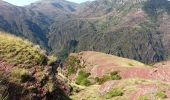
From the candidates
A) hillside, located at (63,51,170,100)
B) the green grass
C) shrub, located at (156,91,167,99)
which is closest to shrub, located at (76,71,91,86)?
hillside, located at (63,51,170,100)

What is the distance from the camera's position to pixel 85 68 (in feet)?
190

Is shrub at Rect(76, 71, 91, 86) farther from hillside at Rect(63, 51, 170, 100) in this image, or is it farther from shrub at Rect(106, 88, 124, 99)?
shrub at Rect(106, 88, 124, 99)

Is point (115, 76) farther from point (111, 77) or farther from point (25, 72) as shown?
point (25, 72)

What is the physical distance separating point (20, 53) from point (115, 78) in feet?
101

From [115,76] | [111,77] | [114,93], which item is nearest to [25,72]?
[114,93]

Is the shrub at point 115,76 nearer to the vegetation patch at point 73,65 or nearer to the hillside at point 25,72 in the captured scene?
the vegetation patch at point 73,65

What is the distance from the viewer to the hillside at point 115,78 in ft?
58.6

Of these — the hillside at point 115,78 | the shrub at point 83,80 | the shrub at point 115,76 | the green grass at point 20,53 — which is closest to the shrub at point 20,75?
the green grass at point 20,53

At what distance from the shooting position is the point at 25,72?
1251cm

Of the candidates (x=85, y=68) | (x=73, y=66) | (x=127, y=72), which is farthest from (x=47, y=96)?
(x=73, y=66)

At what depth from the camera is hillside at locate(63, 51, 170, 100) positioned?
17.8m

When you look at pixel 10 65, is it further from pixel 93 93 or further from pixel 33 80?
pixel 93 93

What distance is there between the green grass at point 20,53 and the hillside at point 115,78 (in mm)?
4398

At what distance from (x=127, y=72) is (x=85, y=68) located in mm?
13204
